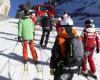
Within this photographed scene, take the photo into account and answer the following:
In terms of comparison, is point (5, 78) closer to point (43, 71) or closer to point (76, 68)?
point (43, 71)

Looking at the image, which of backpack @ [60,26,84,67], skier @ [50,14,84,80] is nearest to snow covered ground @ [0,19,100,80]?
skier @ [50,14,84,80]

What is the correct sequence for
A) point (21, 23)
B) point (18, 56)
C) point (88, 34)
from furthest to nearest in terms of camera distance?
point (18, 56) < point (21, 23) < point (88, 34)

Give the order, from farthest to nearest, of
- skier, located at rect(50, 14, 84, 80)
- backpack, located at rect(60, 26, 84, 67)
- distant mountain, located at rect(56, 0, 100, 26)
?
distant mountain, located at rect(56, 0, 100, 26)
skier, located at rect(50, 14, 84, 80)
backpack, located at rect(60, 26, 84, 67)

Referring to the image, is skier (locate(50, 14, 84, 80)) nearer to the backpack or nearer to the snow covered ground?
the backpack

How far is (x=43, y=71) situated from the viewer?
12.3 meters

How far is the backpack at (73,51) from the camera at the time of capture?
308 inches

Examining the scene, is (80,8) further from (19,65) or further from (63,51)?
(63,51)

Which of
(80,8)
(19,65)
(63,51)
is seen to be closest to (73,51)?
(63,51)

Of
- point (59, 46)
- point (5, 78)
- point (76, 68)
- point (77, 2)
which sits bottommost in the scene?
point (5, 78)

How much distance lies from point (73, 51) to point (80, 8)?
70.3 metres

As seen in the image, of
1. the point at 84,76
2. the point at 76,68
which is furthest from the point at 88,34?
the point at 76,68

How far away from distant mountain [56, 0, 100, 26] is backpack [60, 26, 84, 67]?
5324 cm

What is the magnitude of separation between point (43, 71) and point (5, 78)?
5.43 ft

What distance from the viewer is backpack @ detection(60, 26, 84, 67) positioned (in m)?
7.82
